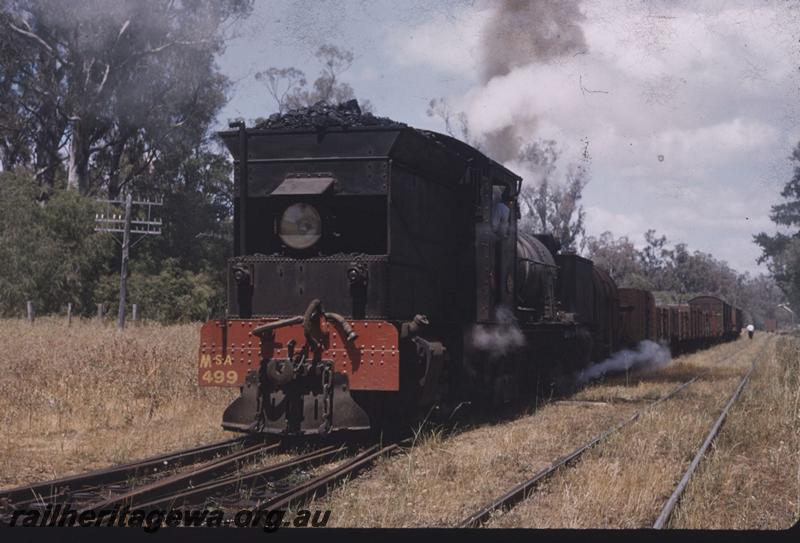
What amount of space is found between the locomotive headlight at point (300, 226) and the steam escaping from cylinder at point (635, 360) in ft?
30.8

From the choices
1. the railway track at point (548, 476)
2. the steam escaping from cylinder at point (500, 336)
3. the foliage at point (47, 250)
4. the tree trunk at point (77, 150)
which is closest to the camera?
the railway track at point (548, 476)

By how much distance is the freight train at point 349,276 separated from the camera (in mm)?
9133

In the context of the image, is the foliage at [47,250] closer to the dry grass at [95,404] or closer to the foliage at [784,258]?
the dry grass at [95,404]

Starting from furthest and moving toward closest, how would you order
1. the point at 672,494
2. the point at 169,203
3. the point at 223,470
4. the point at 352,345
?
the point at 169,203 < the point at 352,345 < the point at 223,470 < the point at 672,494

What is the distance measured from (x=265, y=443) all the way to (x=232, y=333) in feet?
4.37

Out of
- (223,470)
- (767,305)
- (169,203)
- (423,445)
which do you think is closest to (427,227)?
(423,445)

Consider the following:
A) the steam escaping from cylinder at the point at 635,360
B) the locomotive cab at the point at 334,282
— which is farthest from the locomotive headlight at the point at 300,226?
the steam escaping from cylinder at the point at 635,360

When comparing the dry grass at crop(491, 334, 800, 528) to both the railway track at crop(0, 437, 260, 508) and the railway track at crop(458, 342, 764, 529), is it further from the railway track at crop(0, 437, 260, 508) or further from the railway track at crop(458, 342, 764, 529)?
the railway track at crop(0, 437, 260, 508)

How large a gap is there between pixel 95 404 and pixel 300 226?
15.0 feet

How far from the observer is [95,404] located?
12.0 m

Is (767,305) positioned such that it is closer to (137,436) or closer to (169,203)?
(169,203)

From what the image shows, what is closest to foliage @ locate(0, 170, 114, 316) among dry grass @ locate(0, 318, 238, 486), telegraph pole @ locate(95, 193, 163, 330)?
telegraph pole @ locate(95, 193, 163, 330)

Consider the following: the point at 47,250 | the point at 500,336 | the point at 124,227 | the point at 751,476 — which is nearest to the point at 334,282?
the point at 500,336

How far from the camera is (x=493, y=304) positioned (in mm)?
11695
